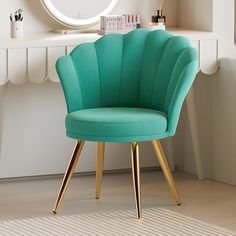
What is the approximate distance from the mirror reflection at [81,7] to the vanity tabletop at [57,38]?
0.42 ft

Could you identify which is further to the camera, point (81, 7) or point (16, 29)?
point (81, 7)

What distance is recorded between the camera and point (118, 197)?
449 cm

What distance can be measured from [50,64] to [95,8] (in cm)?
61

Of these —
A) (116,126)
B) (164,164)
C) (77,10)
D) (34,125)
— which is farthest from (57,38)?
(164,164)

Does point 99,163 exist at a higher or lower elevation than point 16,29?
lower

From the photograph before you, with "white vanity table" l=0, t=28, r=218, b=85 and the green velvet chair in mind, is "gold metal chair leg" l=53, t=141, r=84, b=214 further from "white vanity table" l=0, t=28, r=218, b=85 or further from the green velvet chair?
"white vanity table" l=0, t=28, r=218, b=85

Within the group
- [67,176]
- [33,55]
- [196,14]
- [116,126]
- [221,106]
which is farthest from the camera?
[196,14]

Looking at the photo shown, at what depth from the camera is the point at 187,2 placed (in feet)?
16.6

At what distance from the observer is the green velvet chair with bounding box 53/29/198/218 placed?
4.05m

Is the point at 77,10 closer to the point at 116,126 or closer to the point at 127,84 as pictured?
the point at 127,84

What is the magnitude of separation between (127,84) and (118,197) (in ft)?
1.91

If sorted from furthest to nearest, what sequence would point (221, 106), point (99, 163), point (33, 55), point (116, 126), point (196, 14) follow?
point (196, 14) < point (221, 106) < point (99, 163) < point (33, 55) < point (116, 126)

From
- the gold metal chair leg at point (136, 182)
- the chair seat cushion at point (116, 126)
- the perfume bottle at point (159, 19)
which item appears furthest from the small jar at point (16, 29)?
the gold metal chair leg at point (136, 182)

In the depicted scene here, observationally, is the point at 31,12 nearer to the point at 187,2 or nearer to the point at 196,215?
the point at 187,2
